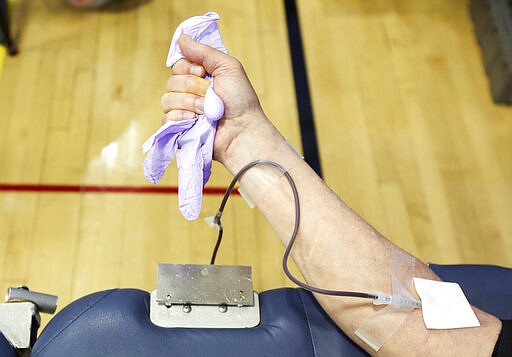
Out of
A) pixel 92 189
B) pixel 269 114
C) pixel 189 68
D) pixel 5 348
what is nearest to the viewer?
pixel 5 348

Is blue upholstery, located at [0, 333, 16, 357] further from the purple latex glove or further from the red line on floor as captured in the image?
the red line on floor

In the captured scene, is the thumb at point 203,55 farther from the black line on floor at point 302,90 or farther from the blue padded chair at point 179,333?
the black line on floor at point 302,90

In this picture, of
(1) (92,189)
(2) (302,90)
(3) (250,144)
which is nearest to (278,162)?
(3) (250,144)

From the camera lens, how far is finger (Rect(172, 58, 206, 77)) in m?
1.18

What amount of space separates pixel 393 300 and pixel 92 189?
123 centimetres

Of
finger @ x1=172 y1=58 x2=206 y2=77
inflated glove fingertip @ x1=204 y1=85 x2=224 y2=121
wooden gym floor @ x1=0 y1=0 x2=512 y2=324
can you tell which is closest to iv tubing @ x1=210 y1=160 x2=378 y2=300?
inflated glove fingertip @ x1=204 y1=85 x2=224 y2=121

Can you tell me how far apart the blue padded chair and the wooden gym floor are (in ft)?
2.25

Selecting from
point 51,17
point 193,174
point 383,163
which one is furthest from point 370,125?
point 51,17

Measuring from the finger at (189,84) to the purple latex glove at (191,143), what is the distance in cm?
2

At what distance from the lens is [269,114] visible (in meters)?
2.17

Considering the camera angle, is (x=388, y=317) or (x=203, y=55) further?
(x=203, y=55)

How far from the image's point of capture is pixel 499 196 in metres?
2.06

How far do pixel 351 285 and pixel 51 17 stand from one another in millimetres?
1859

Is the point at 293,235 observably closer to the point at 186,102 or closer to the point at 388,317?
the point at 388,317
